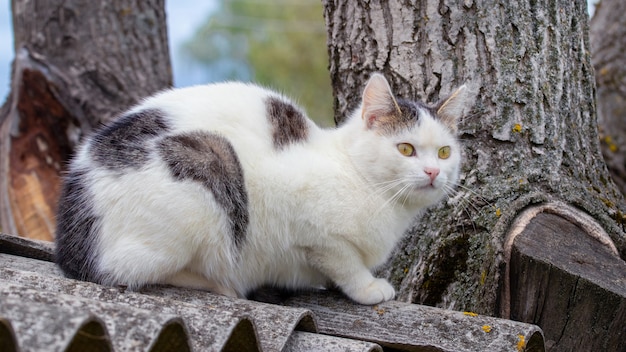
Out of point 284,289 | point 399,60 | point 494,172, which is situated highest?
point 399,60

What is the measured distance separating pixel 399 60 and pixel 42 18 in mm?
2655

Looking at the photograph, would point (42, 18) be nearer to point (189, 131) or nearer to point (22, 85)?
point (22, 85)

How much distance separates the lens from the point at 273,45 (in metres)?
14.7

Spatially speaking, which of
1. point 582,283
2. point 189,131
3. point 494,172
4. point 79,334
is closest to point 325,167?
point 189,131

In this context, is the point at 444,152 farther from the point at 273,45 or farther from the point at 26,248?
the point at 273,45

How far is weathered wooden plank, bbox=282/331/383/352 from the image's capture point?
5.79 ft

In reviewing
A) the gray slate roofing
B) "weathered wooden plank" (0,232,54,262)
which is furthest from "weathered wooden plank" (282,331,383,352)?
"weathered wooden plank" (0,232,54,262)

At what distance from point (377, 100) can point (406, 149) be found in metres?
0.21

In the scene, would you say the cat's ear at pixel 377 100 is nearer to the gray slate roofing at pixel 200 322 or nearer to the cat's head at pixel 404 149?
the cat's head at pixel 404 149

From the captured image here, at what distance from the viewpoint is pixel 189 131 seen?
2195 mm

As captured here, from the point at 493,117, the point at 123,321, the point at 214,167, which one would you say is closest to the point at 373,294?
the point at 214,167

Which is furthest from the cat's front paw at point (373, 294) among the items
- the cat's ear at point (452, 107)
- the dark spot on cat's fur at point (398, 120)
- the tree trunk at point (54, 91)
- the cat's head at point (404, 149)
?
the tree trunk at point (54, 91)

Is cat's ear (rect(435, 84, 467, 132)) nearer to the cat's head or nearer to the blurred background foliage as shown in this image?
the cat's head

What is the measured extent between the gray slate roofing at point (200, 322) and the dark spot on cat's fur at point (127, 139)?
15.6 inches
